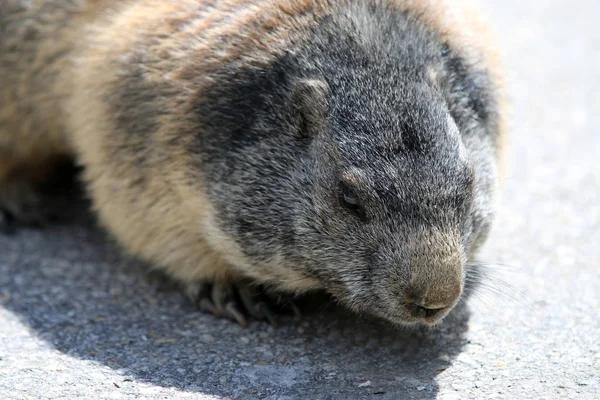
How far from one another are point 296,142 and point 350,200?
556 millimetres

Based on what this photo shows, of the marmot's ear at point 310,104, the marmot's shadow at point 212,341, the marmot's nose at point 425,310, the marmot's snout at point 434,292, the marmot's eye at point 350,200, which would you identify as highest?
the marmot's ear at point 310,104

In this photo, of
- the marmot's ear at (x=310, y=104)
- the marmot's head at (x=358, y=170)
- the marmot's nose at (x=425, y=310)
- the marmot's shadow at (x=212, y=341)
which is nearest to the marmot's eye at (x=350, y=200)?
the marmot's head at (x=358, y=170)

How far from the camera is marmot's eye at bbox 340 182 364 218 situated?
4.80 m

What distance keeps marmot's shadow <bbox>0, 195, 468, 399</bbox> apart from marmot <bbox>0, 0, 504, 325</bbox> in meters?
0.32

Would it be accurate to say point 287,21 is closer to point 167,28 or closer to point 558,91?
point 167,28

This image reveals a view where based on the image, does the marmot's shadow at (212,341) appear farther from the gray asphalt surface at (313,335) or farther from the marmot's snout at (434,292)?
the marmot's snout at (434,292)

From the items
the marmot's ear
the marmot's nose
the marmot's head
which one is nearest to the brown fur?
the marmot's head

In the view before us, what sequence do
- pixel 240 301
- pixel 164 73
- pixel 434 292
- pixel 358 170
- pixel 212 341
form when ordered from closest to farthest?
pixel 434 292 → pixel 358 170 → pixel 212 341 → pixel 164 73 → pixel 240 301

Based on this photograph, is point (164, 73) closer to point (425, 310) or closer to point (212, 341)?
point (212, 341)

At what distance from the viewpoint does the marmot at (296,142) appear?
4.75 metres

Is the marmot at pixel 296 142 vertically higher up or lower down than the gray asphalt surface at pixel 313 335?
higher up

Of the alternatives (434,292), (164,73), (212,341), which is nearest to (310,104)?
(164,73)

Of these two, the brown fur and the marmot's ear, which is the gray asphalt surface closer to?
the brown fur

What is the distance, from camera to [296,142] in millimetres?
5133
